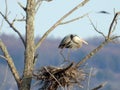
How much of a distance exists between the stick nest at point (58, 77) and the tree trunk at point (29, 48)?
131mm

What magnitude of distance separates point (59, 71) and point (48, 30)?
58 cm

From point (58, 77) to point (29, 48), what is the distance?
→ 0.54 m

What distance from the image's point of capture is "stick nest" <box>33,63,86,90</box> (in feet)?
22.9

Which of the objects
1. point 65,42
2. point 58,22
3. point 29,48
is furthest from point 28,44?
point 65,42

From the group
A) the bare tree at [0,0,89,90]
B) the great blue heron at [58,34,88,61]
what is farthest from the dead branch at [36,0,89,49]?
the great blue heron at [58,34,88,61]

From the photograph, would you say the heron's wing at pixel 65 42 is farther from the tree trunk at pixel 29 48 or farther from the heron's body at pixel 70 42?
the tree trunk at pixel 29 48

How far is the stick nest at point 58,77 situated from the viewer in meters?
6.98

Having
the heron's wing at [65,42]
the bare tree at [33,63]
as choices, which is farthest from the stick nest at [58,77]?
the heron's wing at [65,42]

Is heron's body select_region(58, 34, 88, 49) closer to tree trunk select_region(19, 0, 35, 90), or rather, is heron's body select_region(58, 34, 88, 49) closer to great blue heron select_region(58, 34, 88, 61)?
great blue heron select_region(58, 34, 88, 61)

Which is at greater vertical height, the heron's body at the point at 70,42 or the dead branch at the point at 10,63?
the dead branch at the point at 10,63

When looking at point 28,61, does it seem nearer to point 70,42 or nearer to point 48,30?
point 48,30

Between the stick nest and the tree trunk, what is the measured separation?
0.43 ft

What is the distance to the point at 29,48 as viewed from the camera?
278 inches

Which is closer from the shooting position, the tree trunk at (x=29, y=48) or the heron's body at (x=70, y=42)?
the tree trunk at (x=29, y=48)
